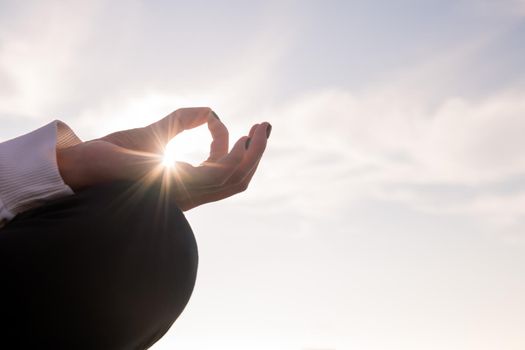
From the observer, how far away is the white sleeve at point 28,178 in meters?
1.83

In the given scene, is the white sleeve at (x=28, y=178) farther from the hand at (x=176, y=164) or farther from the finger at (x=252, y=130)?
the finger at (x=252, y=130)

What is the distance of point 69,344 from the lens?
1711mm

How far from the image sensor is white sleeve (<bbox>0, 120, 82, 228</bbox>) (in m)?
1.83

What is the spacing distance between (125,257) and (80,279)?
0.43 feet

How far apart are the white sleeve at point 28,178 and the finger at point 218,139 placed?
592 mm

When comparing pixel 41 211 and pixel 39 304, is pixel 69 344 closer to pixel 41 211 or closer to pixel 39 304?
pixel 39 304

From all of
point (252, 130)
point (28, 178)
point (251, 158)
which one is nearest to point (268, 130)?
point (252, 130)

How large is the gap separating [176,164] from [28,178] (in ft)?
1.45

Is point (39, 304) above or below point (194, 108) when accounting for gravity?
→ below

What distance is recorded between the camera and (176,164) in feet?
6.54

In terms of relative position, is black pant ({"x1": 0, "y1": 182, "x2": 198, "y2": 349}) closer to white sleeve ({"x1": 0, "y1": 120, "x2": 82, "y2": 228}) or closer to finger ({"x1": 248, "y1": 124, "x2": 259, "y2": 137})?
white sleeve ({"x1": 0, "y1": 120, "x2": 82, "y2": 228})

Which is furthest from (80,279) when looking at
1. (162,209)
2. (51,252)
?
(162,209)

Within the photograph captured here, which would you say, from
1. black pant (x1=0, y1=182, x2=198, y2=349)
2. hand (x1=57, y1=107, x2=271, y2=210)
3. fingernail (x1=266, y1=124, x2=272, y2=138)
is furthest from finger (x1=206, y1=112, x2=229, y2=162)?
black pant (x1=0, y1=182, x2=198, y2=349)

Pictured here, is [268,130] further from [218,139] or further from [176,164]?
[176,164]
